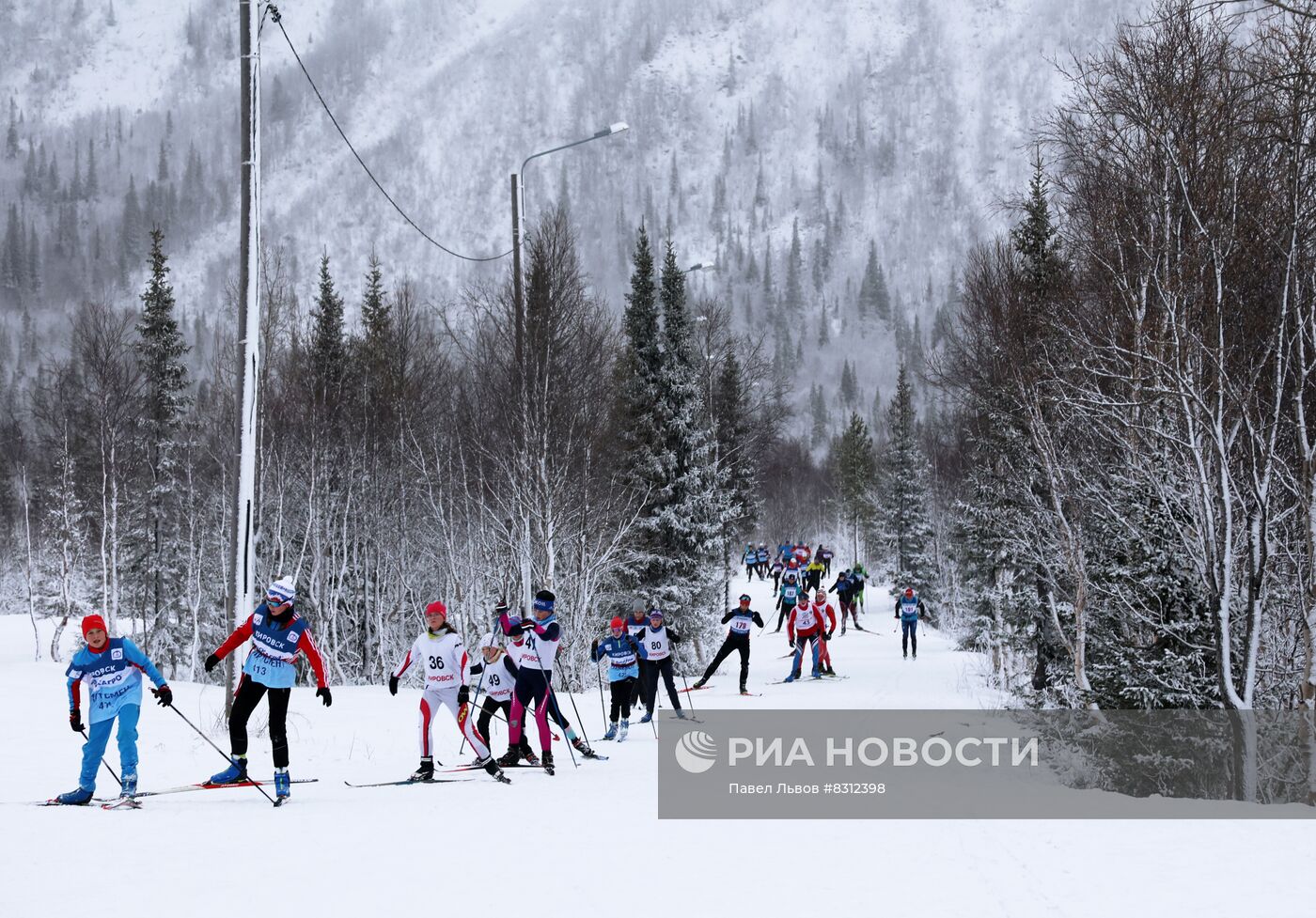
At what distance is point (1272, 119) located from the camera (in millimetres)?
7766

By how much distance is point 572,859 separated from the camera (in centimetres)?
648

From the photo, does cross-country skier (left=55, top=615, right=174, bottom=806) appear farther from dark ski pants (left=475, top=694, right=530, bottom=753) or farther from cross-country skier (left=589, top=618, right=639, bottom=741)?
cross-country skier (left=589, top=618, right=639, bottom=741)

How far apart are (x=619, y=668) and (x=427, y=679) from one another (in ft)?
11.8

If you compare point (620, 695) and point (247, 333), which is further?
point (620, 695)

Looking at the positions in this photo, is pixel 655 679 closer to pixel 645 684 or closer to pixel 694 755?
pixel 645 684

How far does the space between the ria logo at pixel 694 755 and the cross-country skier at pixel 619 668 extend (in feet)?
6.08

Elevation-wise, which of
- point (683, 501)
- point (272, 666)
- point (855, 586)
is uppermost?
point (683, 501)

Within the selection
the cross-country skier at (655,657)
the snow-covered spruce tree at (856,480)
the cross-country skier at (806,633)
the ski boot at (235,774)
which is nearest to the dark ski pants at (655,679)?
the cross-country skier at (655,657)

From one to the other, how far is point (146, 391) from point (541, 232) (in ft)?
59.0

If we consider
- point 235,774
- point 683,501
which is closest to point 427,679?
point 235,774

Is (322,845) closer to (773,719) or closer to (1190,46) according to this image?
(773,719)

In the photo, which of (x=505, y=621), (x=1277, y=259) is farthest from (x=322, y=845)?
(x=1277, y=259)

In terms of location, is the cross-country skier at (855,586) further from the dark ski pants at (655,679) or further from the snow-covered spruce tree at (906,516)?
the dark ski pants at (655,679)

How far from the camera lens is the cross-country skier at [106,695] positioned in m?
8.00
